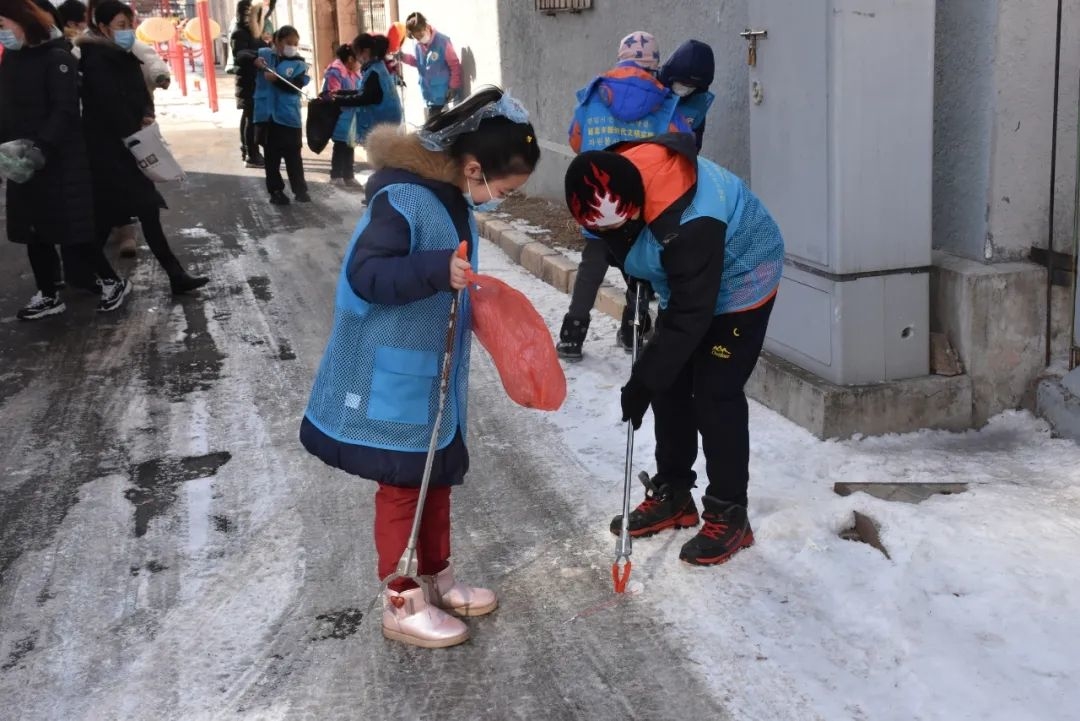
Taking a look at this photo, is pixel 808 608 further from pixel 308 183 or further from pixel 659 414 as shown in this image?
pixel 308 183

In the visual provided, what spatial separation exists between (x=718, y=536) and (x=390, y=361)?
131 cm

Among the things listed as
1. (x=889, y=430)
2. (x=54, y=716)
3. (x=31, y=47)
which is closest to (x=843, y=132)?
(x=889, y=430)

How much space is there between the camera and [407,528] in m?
3.27

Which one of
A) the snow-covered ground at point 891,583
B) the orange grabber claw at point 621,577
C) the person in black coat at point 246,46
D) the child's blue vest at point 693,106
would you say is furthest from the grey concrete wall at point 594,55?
the orange grabber claw at point 621,577

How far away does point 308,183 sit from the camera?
1305 centimetres

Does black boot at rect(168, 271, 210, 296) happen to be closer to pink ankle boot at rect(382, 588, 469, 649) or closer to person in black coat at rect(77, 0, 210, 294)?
person in black coat at rect(77, 0, 210, 294)

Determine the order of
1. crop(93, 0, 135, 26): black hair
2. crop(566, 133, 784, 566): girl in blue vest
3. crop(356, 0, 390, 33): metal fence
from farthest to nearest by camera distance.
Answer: crop(356, 0, 390, 33): metal fence, crop(93, 0, 135, 26): black hair, crop(566, 133, 784, 566): girl in blue vest

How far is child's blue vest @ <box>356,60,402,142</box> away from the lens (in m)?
11.7

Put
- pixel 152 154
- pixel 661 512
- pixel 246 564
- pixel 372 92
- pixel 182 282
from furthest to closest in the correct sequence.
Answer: pixel 372 92 < pixel 182 282 < pixel 152 154 < pixel 661 512 < pixel 246 564

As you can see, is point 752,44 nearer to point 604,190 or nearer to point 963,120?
point 963,120

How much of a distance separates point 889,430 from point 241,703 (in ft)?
9.15

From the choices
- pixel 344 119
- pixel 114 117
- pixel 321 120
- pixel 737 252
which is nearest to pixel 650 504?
pixel 737 252

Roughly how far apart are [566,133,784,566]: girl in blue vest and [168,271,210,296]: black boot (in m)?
4.58

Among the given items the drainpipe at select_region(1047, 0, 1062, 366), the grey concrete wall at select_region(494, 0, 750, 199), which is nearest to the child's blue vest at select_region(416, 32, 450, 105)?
the grey concrete wall at select_region(494, 0, 750, 199)
